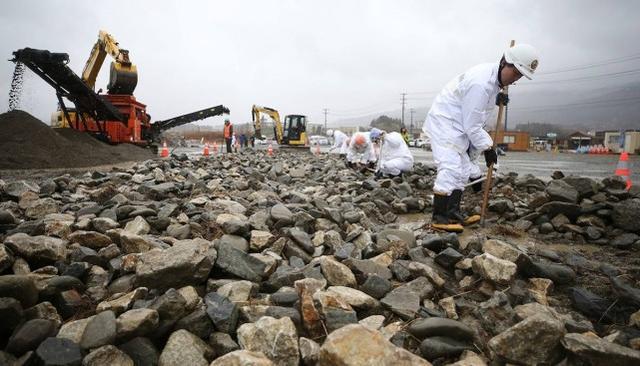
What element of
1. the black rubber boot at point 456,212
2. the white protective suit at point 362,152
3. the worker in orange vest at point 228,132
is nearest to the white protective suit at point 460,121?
the black rubber boot at point 456,212

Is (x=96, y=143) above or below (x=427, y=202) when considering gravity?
above

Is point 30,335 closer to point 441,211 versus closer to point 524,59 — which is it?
point 441,211

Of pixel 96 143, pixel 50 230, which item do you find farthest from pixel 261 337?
pixel 96 143

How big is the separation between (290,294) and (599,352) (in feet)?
4.54

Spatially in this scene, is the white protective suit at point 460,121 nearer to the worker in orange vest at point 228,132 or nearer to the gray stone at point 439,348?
the gray stone at point 439,348

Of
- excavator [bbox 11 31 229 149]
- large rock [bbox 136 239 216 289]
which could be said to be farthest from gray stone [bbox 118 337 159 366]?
excavator [bbox 11 31 229 149]

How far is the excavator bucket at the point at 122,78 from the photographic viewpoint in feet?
37.3

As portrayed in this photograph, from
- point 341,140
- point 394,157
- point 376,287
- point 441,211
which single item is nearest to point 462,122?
point 441,211

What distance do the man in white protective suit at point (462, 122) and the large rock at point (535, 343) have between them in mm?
2134

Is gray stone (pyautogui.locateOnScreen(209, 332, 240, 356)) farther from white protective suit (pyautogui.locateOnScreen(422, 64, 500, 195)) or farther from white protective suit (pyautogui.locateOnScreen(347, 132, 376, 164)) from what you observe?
white protective suit (pyautogui.locateOnScreen(347, 132, 376, 164))

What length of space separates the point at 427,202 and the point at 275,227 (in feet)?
8.59

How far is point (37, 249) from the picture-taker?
6.97ft

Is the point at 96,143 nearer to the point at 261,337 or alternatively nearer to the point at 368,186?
the point at 368,186

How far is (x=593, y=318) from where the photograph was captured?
2004 millimetres
